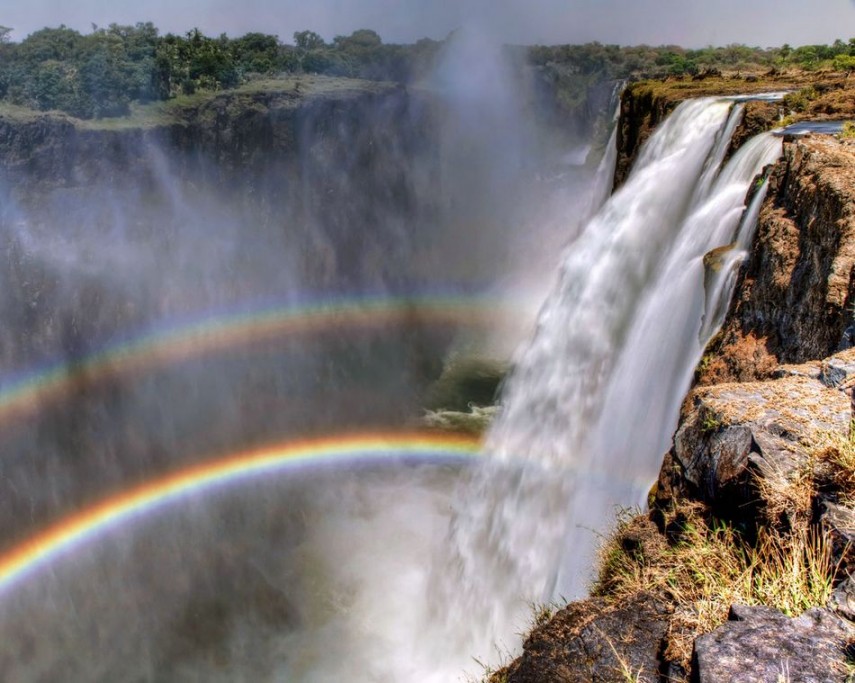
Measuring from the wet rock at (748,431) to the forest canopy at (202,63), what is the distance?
53.6 feet

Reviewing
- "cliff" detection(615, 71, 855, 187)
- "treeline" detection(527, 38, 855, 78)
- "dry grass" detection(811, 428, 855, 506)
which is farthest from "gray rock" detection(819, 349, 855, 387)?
"treeline" detection(527, 38, 855, 78)

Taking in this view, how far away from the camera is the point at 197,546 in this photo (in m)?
21.1

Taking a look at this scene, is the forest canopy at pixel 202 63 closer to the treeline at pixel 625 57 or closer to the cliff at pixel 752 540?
the treeline at pixel 625 57

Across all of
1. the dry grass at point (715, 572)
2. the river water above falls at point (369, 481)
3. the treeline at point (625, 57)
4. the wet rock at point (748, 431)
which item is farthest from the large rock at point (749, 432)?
the treeline at point (625, 57)

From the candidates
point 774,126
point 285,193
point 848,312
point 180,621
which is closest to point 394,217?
point 285,193

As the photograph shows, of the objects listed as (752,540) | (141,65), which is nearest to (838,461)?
(752,540)

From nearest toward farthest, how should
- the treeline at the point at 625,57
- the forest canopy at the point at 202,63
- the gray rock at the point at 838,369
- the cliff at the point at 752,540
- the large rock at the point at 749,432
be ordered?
1. the cliff at the point at 752,540
2. the large rock at the point at 749,432
3. the gray rock at the point at 838,369
4. the forest canopy at the point at 202,63
5. the treeline at the point at 625,57

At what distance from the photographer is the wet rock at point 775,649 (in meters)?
2.62

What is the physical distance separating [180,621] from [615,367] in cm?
1498

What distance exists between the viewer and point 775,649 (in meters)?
2.75

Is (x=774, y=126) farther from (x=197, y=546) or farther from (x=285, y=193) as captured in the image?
(x=285, y=193)

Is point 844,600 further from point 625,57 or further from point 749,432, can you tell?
point 625,57

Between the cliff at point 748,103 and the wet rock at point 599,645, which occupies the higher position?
the cliff at point 748,103

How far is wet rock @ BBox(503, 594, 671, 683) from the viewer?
3293mm
